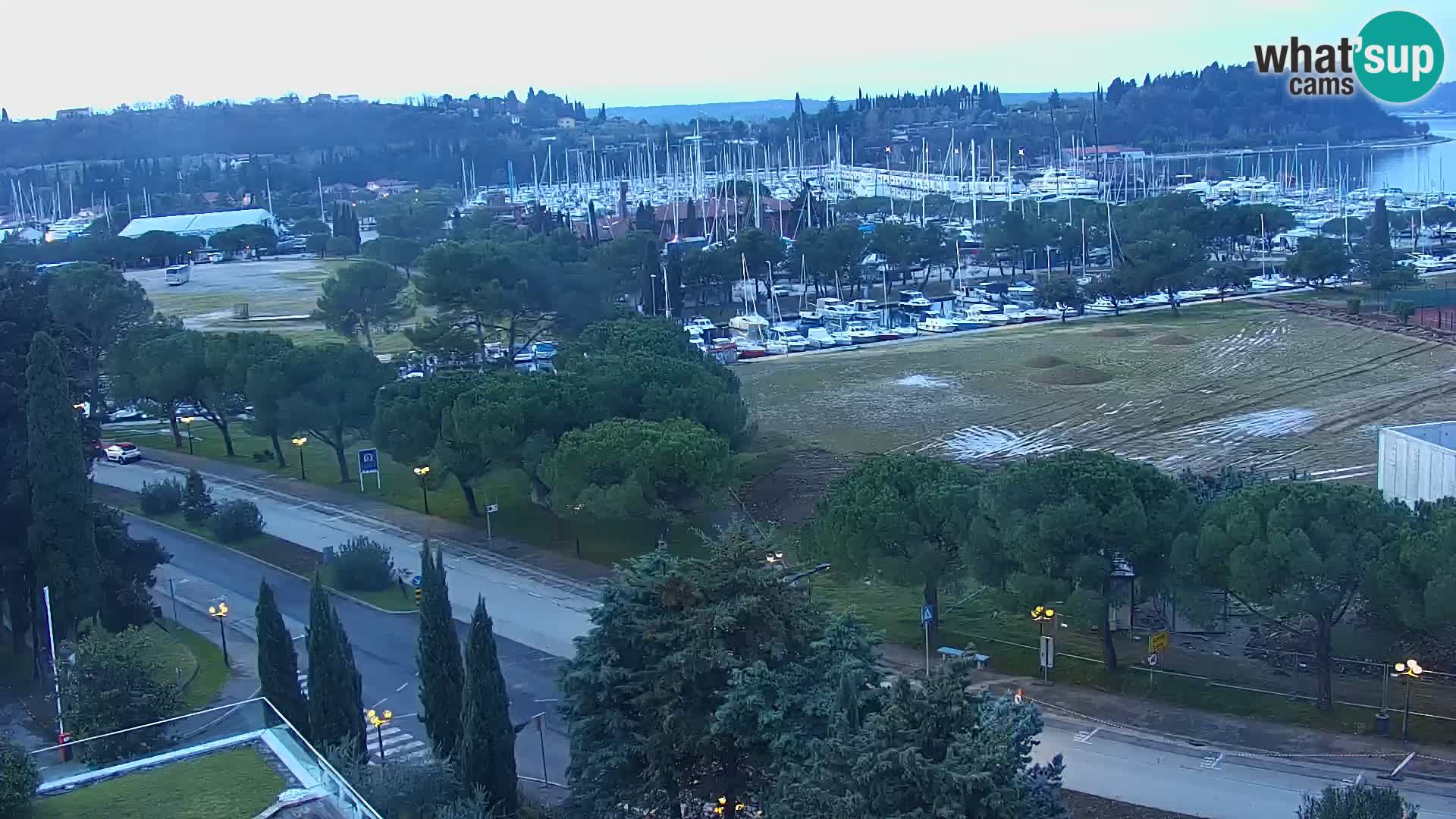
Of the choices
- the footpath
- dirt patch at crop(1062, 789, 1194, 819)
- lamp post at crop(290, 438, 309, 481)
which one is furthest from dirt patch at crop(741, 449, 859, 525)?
dirt patch at crop(1062, 789, 1194, 819)

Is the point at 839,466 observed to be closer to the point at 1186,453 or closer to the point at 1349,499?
the point at 1186,453

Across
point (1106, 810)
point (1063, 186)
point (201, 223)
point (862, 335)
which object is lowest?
point (1106, 810)

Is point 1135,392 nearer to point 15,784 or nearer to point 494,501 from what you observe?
point 494,501

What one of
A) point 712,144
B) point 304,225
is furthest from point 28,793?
point 712,144

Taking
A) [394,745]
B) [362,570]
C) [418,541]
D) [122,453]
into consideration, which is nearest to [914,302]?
[122,453]

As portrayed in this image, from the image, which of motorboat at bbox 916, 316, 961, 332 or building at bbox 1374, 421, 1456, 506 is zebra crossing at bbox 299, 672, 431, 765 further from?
motorboat at bbox 916, 316, 961, 332

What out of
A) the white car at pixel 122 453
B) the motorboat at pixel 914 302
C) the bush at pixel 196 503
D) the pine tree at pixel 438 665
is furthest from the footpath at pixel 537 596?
the motorboat at pixel 914 302

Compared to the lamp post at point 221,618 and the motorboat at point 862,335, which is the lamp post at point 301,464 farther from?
the motorboat at point 862,335
